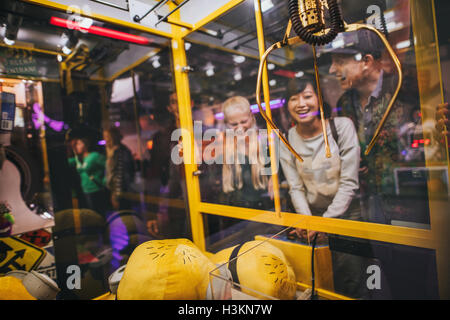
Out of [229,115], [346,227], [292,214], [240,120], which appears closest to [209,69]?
[229,115]

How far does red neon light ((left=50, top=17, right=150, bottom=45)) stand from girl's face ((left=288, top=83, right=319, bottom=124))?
1.42 meters

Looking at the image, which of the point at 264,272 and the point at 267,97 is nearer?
the point at 264,272

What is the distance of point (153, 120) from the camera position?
2.62 meters

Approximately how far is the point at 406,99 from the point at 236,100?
1148 mm

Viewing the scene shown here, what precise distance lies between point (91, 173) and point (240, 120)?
1807 millimetres

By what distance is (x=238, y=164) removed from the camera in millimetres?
2068

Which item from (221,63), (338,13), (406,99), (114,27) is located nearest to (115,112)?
(114,27)

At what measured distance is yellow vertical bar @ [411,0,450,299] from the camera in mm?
1182

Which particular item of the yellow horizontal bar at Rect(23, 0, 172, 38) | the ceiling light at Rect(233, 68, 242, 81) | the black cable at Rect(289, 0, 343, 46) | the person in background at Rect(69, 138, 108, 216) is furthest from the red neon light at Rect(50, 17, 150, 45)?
the black cable at Rect(289, 0, 343, 46)

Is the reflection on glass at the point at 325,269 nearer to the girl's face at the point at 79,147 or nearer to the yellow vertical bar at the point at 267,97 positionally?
the yellow vertical bar at the point at 267,97

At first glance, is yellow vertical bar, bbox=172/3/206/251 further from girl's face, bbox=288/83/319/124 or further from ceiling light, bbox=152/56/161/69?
girl's face, bbox=288/83/319/124

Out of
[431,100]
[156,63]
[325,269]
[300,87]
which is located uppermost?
[156,63]

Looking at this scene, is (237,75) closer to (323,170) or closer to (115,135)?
(323,170)
